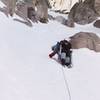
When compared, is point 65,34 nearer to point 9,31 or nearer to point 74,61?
point 9,31

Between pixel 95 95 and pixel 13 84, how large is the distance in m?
2.93

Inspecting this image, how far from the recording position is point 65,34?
27.6 m

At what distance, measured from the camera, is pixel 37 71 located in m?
14.3

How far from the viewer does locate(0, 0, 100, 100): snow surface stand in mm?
11742

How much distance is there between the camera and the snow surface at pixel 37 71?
38.5 ft

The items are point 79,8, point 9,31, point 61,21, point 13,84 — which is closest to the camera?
point 13,84

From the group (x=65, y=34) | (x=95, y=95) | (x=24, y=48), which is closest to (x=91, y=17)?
(x=65, y=34)

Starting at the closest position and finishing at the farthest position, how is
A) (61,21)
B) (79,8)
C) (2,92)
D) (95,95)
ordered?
(2,92)
(95,95)
(61,21)
(79,8)

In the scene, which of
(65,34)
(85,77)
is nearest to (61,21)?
(65,34)

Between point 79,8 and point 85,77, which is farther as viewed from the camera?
point 79,8

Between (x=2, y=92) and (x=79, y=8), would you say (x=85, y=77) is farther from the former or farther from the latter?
(x=79, y=8)

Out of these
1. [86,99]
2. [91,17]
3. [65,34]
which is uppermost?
[86,99]

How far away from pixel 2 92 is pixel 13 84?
117 centimetres

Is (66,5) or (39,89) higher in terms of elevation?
(39,89)
